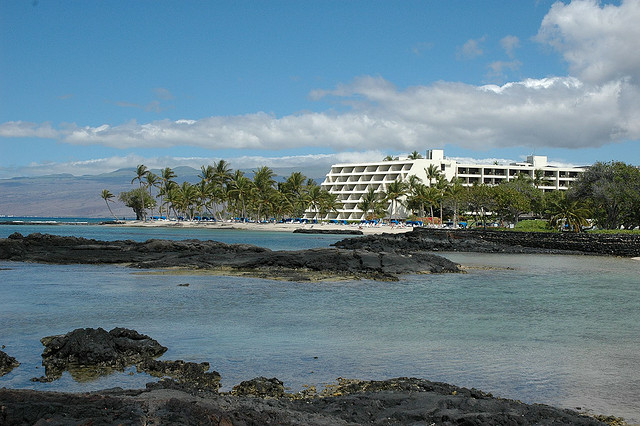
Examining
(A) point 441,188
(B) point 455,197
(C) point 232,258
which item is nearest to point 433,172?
(A) point 441,188

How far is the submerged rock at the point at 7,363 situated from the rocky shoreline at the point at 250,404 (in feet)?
1.59

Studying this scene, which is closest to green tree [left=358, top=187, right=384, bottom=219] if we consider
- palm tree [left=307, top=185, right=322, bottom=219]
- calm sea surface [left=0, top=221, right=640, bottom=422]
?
palm tree [left=307, top=185, right=322, bottom=219]

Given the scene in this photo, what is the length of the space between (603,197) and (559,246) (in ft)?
41.0

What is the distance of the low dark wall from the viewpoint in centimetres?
5431

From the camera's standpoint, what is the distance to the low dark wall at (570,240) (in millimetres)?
54312

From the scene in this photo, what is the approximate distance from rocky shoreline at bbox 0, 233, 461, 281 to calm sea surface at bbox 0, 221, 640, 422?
3949mm

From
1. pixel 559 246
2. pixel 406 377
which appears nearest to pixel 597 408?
pixel 406 377

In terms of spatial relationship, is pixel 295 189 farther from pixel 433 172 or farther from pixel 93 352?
pixel 93 352

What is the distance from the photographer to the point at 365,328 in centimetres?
1568

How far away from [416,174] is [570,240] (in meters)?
95.3

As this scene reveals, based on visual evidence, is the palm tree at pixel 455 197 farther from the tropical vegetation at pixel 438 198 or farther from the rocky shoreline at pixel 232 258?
the rocky shoreline at pixel 232 258

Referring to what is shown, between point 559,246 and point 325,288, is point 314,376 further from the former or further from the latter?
point 559,246

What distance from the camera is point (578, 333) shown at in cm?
1548

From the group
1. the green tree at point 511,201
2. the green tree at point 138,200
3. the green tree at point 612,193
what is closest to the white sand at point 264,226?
the green tree at point 138,200
